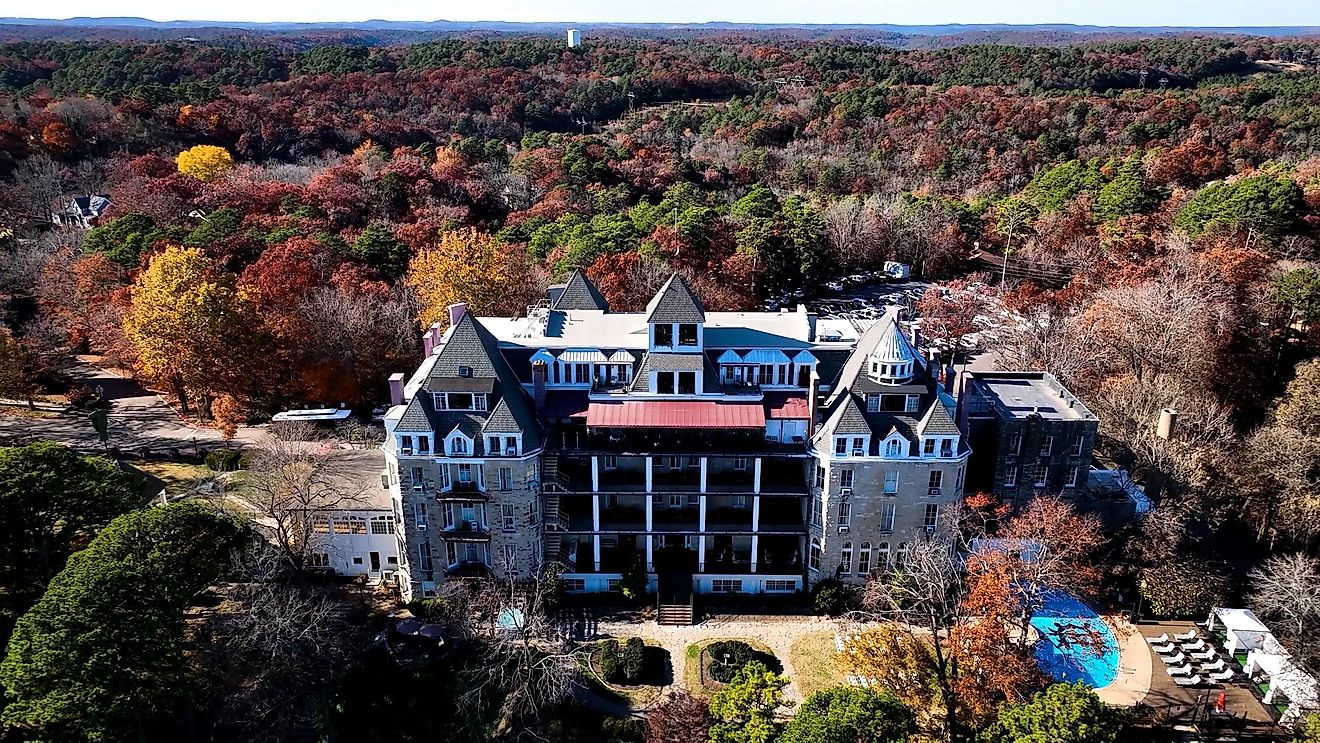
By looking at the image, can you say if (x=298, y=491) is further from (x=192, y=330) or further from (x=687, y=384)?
(x=687, y=384)

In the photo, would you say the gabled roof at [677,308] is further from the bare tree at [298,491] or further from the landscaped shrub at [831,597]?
the bare tree at [298,491]

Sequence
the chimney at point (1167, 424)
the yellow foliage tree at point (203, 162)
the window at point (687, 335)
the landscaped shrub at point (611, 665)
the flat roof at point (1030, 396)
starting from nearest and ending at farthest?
the landscaped shrub at point (611, 665), the window at point (687, 335), the flat roof at point (1030, 396), the chimney at point (1167, 424), the yellow foliage tree at point (203, 162)

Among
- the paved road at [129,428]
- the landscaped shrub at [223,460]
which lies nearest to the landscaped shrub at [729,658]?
the landscaped shrub at [223,460]

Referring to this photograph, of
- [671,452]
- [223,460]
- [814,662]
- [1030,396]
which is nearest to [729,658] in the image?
[814,662]

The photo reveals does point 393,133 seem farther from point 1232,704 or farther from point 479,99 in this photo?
point 1232,704

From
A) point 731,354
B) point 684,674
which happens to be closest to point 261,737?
point 684,674

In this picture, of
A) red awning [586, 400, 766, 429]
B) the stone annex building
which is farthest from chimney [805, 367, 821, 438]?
red awning [586, 400, 766, 429]

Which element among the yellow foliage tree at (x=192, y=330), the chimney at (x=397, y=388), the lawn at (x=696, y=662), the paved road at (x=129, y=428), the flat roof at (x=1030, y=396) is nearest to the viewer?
the lawn at (x=696, y=662)
